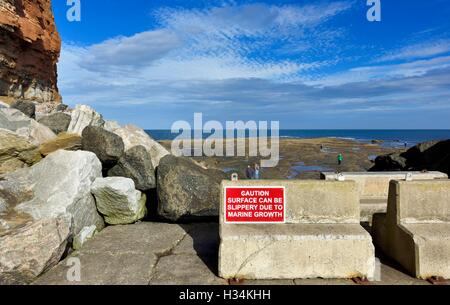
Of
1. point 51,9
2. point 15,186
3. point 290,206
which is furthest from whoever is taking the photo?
point 51,9

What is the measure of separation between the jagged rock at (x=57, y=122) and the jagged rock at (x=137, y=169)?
2.45m

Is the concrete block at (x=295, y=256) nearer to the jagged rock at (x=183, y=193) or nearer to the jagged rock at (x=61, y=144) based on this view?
the jagged rock at (x=183, y=193)

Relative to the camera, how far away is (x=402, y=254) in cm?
440

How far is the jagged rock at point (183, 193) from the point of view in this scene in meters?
6.11

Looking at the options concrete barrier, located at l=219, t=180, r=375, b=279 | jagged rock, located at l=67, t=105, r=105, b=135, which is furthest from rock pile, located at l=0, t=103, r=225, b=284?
concrete barrier, located at l=219, t=180, r=375, b=279

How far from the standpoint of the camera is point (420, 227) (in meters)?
4.36

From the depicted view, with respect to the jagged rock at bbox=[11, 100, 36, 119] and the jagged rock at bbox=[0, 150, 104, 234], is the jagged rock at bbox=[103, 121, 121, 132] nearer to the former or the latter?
the jagged rock at bbox=[11, 100, 36, 119]

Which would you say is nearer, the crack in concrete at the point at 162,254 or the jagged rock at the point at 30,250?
the jagged rock at the point at 30,250

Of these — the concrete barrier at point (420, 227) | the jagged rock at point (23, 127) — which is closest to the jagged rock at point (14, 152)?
the jagged rock at point (23, 127)

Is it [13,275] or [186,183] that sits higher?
[186,183]
